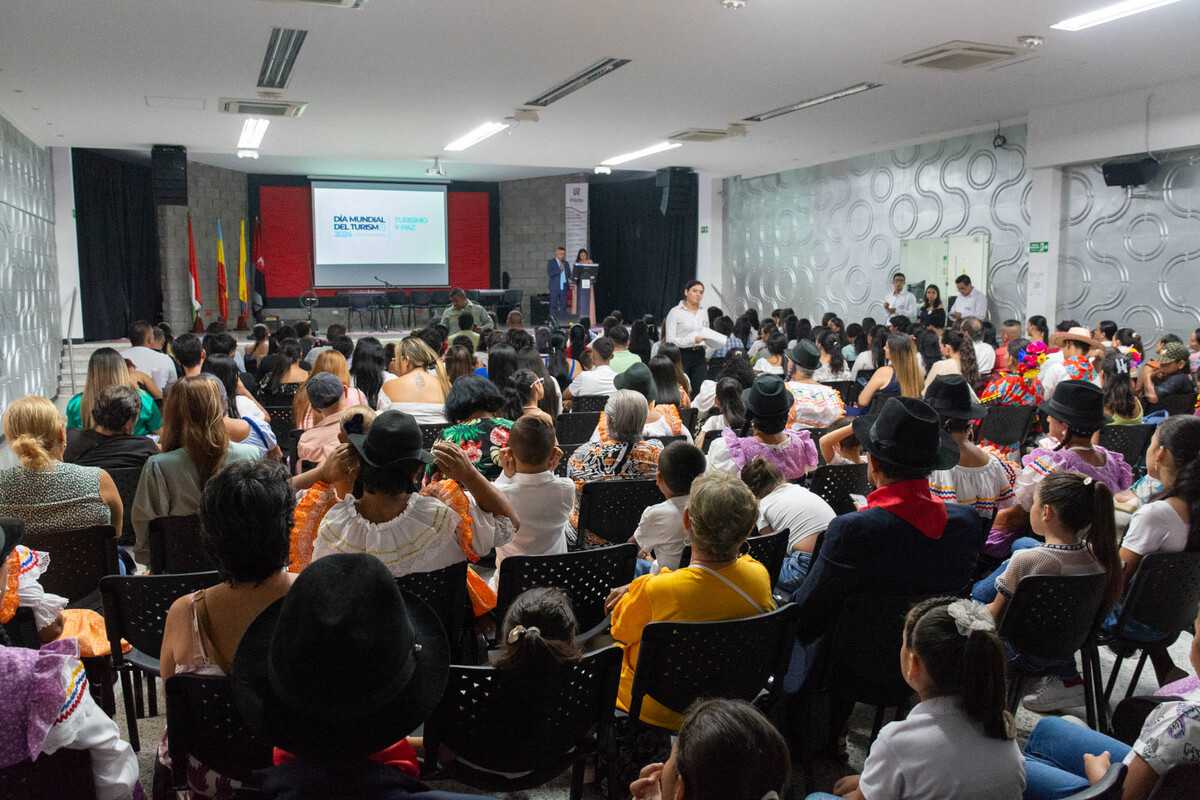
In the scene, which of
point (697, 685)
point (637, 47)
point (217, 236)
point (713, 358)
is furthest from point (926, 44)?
point (217, 236)

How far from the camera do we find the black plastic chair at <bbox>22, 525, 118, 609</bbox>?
10.2 ft

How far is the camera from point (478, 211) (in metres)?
20.1

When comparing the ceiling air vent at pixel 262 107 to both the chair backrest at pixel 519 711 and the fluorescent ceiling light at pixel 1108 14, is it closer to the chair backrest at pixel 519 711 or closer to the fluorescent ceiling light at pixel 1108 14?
the fluorescent ceiling light at pixel 1108 14

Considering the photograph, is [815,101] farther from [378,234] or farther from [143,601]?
[378,234]

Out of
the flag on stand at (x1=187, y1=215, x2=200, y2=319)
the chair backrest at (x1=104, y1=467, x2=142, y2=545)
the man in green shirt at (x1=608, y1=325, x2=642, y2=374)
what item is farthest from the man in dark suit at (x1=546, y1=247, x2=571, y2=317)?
the chair backrest at (x1=104, y1=467, x2=142, y2=545)

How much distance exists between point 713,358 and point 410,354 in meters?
4.49

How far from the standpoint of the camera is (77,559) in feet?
10.3

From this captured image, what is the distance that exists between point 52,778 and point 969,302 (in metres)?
11.5

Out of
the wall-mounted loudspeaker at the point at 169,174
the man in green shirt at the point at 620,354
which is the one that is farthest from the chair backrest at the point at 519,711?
the wall-mounted loudspeaker at the point at 169,174

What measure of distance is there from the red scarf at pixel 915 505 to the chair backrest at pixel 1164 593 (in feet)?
2.86

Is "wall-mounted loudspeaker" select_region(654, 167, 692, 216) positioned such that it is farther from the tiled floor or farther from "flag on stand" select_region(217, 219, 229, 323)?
the tiled floor

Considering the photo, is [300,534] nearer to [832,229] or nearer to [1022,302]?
[1022,302]

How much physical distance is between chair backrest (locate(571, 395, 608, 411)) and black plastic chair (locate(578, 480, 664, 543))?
8.55ft

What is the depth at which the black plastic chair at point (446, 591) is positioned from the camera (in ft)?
8.62
